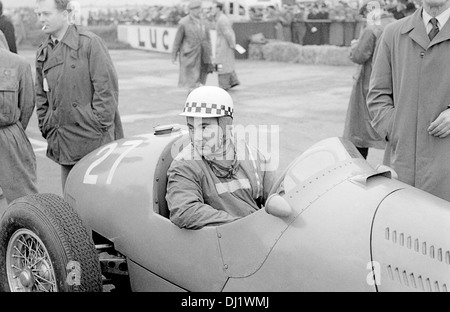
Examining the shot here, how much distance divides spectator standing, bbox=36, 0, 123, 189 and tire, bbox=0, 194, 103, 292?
4.44 feet

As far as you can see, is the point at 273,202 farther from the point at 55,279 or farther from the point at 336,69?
the point at 336,69

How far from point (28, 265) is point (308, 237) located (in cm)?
170

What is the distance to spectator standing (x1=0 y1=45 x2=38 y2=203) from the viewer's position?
5043mm

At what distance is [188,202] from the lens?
3.53m

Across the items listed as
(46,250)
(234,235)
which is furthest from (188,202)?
(46,250)

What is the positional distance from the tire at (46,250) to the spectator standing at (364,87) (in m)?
3.89

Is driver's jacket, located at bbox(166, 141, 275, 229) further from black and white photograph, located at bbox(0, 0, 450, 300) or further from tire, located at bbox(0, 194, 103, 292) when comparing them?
tire, located at bbox(0, 194, 103, 292)

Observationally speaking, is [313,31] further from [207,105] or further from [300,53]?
[207,105]

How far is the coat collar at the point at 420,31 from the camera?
3773 mm

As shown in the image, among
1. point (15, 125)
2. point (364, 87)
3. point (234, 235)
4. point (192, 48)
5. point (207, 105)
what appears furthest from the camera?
point (192, 48)

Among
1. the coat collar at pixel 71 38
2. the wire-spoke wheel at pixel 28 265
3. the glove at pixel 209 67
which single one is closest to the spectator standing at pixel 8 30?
the glove at pixel 209 67

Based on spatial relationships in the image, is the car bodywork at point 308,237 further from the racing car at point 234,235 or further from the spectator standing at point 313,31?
the spectator standing at point 313,31

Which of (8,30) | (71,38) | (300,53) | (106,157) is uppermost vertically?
(71,38)
